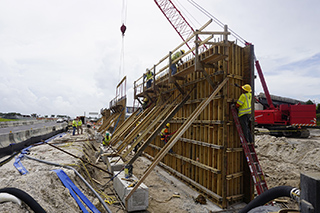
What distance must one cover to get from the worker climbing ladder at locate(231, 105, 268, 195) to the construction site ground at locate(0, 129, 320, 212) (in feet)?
4.26

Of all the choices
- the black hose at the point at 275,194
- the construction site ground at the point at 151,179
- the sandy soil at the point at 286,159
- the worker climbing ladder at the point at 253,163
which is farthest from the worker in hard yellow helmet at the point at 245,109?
the black hose at the point at 275,194

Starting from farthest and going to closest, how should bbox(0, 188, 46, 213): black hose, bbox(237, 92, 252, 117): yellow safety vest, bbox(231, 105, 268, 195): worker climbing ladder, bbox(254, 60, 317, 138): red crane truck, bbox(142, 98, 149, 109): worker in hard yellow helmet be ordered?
bbox(254, 60, 317, 138): red crane truck < bbox(142, 98, 149, 109): worker in hard yellow helmet < bbox(237, 92, 252, 117): yellow safety vest < bbox(231, 105, 268, 195): worker climbing ladder < bbox(0, 188, 46, 213): black hose

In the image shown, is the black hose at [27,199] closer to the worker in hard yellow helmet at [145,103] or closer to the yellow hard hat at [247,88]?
the yellow hard hat at [247,88]

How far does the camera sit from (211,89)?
786 centimetres

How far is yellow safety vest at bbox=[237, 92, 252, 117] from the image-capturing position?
691 centimetres

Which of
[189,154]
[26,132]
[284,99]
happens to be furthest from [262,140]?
[284,99]

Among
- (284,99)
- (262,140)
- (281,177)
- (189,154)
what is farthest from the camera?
(284,99)

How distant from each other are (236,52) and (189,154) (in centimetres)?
478

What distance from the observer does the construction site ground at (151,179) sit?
4629 millimetres

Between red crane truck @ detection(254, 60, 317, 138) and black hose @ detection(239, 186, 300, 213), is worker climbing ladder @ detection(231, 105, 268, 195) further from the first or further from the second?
red crane truck @ detection(254, 60, 317, 138)

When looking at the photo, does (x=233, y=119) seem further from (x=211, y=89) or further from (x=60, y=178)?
(x=60, y=178)

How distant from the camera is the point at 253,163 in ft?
21.8

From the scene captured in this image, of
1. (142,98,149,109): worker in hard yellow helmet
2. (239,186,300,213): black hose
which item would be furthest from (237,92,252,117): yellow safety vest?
(142,98,149,109): worker in hard yellow helmet

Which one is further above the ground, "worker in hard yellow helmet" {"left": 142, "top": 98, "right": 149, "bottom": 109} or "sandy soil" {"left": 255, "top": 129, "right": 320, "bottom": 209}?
"worker in hard yellow helmet" {"left": 142, "top": 98, "right": 149, "bottom": 109}
